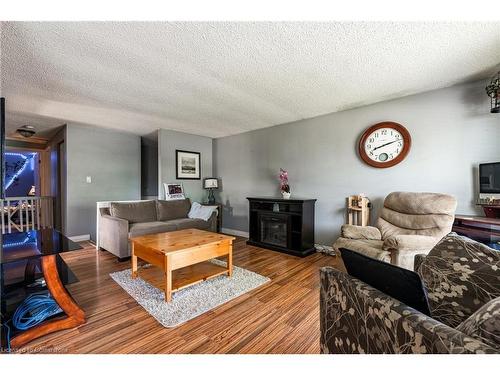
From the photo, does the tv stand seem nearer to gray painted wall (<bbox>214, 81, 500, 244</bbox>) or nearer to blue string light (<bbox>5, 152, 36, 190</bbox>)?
gray painted wall (<bbox>214, 81, 500, 244</bbox>)

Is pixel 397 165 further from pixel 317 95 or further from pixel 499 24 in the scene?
pixel 499 24

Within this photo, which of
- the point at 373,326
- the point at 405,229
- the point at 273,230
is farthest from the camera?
the point at 273,230

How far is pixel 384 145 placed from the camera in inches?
116

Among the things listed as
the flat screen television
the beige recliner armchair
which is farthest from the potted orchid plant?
the flat screen television

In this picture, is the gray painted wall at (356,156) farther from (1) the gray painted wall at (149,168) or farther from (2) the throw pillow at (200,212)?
(1) the gray painted wall at (149,168)

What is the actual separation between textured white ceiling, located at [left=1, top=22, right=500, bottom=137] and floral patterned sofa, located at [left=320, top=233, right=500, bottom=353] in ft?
5.09

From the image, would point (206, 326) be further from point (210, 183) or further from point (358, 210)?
point (210, 183)

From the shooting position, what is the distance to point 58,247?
1687mm

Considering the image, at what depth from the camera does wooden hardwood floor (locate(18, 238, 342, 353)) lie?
55.5 inches

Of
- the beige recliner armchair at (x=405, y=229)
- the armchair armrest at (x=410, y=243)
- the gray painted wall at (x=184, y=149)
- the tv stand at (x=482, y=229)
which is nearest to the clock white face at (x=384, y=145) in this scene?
the beige recliner armchair at (x=405, y=229)

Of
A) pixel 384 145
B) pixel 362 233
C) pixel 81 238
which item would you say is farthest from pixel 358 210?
pixel 81 238

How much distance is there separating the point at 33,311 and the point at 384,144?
3.98 m

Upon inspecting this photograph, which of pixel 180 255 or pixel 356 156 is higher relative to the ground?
pixel 356 156
